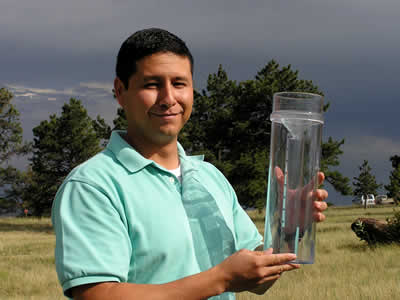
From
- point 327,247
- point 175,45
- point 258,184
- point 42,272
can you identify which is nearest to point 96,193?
point 175,45

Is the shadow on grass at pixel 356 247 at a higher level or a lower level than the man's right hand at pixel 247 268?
lower

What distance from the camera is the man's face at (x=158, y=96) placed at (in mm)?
2564

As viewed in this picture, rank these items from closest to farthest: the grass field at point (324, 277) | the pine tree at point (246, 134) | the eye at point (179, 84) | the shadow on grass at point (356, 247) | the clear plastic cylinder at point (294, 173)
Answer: the clear plastic cylinder at point (294, 173)
the eye at point (179, 84)
the grass field at point (324, 277)
the shadow on grass at point (356, 247)
the pine tree at point (246, 134)

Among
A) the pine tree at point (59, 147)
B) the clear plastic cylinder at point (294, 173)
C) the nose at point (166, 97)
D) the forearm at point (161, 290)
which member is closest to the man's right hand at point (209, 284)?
the forearm at point (161, 290)

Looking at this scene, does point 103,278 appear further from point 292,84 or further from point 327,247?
point 292,84

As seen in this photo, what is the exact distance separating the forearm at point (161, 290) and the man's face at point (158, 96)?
822 millimetres

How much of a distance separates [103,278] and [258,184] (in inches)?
1079

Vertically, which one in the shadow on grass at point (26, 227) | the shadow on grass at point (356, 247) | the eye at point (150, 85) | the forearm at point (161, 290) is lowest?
the shadow on grass at point (26, 227)

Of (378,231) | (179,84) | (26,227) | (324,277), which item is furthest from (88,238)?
(26,227)

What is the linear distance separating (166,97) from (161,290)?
0.97 metres

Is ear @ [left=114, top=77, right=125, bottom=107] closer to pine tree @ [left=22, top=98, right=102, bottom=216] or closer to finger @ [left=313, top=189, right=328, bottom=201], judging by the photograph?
finger @ [left=313, top=189, right=328, bottom=201]

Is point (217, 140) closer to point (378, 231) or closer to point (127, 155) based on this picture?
point (378, 231)

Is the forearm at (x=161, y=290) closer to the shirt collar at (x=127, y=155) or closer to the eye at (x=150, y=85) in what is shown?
the shirt collar at (x=127, y=155)

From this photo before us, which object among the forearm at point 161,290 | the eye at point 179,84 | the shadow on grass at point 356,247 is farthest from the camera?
the shadow on grass at point 356,247
